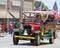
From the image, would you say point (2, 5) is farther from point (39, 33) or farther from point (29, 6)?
point (39, 33)

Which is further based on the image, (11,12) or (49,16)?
(11,12)

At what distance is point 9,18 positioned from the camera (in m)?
60.1

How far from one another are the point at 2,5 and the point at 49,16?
31.5m

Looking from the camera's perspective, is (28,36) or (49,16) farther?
(49,16)

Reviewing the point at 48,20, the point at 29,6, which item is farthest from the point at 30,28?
the point at 29,6

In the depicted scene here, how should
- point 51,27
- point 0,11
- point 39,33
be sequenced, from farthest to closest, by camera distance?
1. point 0,11
2. point 51,27
3. point 39,33

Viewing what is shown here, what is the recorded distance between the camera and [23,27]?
992 inches

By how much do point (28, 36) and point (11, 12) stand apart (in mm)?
37141

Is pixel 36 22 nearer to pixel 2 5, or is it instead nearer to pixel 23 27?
pixel 23 27

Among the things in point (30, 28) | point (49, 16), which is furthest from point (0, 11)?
point (30, 28)

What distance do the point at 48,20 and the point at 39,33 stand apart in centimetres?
416

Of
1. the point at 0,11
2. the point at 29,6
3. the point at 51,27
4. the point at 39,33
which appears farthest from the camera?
the point at 29,6

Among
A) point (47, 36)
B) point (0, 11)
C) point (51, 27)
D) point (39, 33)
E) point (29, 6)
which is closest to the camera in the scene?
point (39, 33)

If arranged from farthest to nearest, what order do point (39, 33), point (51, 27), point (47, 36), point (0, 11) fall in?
point (0, 11) < point (51, 27) < point (47, 36) < point (39, 33)
